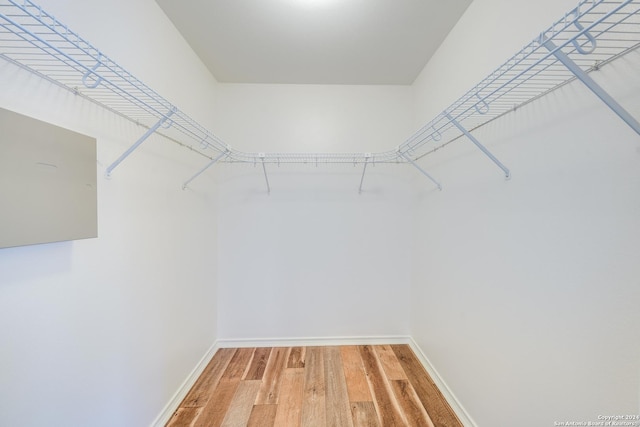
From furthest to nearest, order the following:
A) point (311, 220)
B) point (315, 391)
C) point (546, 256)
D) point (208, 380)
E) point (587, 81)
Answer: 1. point (311, 220)
2. point (208, 380)
3. point (315, 391)
4. point (546, 256)
5. point (587, 81)

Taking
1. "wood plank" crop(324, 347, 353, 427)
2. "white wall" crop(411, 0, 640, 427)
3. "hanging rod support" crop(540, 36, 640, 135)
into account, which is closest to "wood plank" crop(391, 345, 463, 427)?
"white wall" crop(411, 0, 640, 427)

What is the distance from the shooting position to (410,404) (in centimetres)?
162

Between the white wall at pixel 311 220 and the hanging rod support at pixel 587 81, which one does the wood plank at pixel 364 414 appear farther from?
the hanging rod support at pixel 587 81

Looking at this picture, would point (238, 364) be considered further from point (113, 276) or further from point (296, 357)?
point (113, 276)

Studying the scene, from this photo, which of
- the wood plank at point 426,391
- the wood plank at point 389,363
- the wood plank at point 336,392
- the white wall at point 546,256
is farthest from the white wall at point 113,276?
the white wall at point 546,256

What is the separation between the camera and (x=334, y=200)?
88.7 inches

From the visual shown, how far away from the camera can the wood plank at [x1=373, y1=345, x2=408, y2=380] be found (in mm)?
1894

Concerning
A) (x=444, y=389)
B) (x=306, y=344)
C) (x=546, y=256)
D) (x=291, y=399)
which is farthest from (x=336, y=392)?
(x=546, y=256)

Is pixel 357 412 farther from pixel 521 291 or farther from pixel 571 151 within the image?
pixel 571 151

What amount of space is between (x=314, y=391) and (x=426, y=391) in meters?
0.80

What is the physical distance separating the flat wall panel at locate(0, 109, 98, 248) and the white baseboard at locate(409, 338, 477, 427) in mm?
2167

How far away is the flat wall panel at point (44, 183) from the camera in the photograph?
69 cm

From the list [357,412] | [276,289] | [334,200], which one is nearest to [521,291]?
[357,412]

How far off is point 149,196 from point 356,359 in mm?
1992
